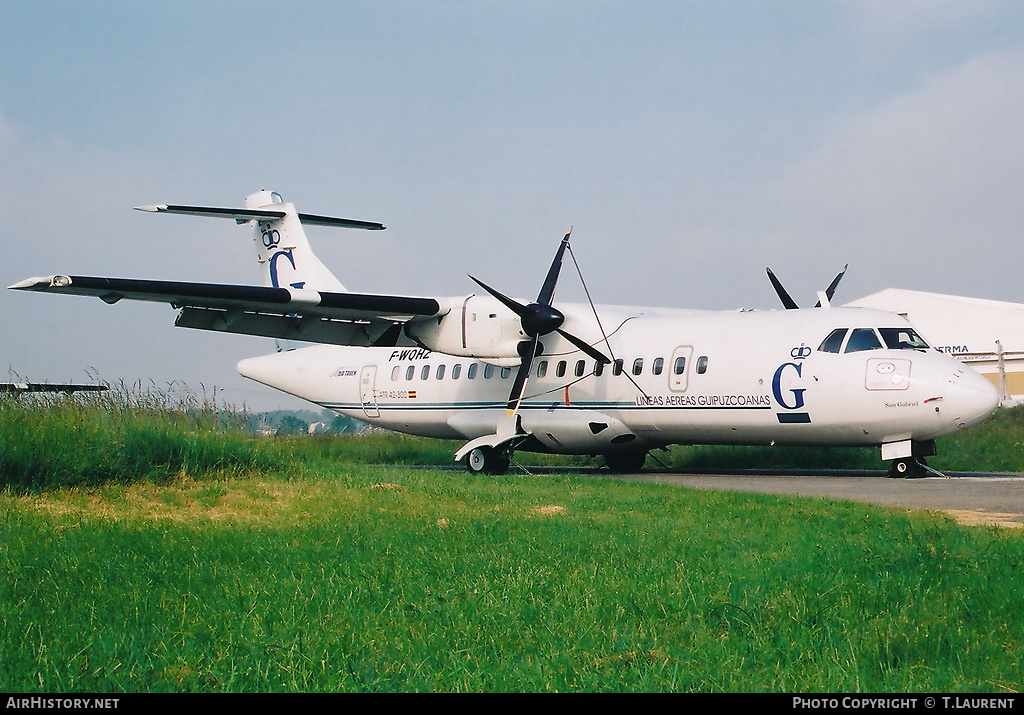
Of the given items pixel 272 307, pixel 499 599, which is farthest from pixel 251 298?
pixel 499 599

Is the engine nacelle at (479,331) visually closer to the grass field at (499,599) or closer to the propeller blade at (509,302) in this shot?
the propeller blade at (509,302)

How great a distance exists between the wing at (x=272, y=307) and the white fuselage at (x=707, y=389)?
2248 mm

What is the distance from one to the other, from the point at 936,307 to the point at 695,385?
37.2 m

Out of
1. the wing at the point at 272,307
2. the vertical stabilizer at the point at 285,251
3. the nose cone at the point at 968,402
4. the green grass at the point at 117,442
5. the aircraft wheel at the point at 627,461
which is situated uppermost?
the vertical stabilizer at the point at 285,251

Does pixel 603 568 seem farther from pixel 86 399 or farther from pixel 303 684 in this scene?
pixel 86 399

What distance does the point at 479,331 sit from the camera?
60.7 ft

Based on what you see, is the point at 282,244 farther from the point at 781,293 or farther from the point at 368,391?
the point at 781,293

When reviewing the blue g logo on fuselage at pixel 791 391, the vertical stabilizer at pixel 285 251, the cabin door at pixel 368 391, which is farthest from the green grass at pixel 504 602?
the vertical stabilizer at pixel 285 251

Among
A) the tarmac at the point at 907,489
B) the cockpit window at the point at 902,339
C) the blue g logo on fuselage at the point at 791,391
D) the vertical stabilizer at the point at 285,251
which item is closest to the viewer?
the tarmac at the point at 907,489

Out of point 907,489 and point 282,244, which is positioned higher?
point 282,244

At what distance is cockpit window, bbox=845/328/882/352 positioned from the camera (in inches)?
611

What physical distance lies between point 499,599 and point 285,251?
18.6 m

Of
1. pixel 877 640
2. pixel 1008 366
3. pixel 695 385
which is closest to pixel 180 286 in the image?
pixel 695 385

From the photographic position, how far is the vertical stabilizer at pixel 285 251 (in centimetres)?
2275
